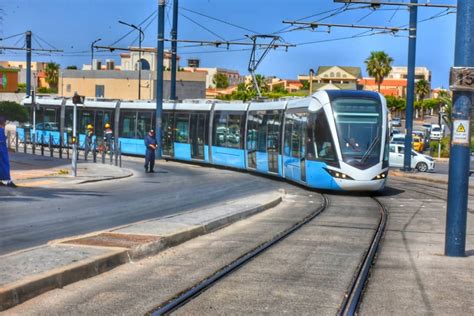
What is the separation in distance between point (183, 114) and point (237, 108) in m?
5.10

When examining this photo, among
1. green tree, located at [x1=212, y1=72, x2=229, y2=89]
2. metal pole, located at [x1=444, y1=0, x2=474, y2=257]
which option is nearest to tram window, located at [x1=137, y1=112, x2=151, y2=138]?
metal pole, located at [x1=444, y1=0, x2=474, y2=257]

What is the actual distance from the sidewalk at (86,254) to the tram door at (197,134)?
2098cm

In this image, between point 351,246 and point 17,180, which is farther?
point 17,180

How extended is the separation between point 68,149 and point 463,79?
29.5m

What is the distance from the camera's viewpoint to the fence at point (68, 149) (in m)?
35.1

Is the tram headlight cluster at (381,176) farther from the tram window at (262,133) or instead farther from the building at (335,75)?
the building at (335,75)

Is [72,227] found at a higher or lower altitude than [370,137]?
lower

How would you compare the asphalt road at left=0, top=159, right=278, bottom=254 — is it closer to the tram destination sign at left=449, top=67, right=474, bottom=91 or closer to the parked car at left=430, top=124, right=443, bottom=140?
the tram destination sign at left=449, top=67, right=474, bottom=91

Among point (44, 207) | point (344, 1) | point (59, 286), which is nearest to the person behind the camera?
point (59, 286)

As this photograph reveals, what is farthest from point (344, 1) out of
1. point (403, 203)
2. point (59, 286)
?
point (59, 286)

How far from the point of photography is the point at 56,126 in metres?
44.4

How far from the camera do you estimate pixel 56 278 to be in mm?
7938

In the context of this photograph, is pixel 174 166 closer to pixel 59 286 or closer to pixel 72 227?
pixel 72 227

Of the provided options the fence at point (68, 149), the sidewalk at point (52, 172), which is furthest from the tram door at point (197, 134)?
the sidewalk at point (52, 172)
